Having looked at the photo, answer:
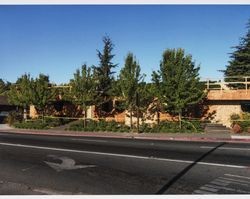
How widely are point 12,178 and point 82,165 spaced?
289 cm

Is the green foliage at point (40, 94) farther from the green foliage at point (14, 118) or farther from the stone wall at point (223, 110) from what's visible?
the stone wall at point (223, 110)

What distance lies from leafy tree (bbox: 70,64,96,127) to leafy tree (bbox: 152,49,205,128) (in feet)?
21.2

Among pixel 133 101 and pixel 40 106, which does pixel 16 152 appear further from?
pixel 40 106

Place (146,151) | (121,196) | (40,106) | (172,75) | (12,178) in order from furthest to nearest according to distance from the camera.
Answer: (40,106)
(172,75)
(146,151)
(12,178)
(121,196)

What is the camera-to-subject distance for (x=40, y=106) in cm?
4141

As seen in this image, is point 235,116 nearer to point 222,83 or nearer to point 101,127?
point 222,83

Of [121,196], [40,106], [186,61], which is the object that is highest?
[186,61]

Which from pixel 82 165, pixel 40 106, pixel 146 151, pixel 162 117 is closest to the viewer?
pixel 82 165

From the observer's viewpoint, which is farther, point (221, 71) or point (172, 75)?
point (221, 71)

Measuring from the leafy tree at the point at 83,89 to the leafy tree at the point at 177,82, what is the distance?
21.2 ft

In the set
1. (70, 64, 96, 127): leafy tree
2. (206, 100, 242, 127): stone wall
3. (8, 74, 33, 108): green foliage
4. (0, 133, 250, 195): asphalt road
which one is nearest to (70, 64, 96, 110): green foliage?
(70, 64, 96, 127): leafy tree

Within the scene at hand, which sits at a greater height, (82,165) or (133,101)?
(133,101)

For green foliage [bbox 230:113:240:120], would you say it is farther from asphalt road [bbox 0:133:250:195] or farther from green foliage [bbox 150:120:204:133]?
asphalt road [bbox 0:133:250:195]

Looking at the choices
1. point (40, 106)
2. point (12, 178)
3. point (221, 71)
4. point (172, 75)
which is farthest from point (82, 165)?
point (221, 71)
